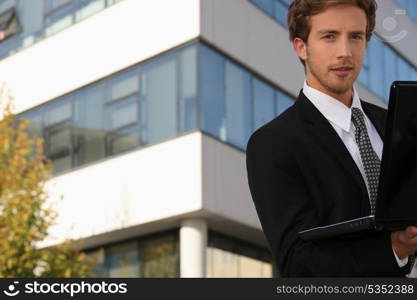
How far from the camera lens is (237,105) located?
68.7ft

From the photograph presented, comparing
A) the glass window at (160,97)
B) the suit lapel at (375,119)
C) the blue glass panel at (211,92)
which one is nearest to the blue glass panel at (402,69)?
the blue glass panel at (211,92)

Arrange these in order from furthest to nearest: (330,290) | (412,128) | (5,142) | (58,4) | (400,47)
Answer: (400,47), (58,4), (5,142), (330,290), (412,128)

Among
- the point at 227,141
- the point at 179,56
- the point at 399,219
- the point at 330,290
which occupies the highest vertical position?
the point at 179,56

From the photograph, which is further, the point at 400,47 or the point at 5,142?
the point at 400,47

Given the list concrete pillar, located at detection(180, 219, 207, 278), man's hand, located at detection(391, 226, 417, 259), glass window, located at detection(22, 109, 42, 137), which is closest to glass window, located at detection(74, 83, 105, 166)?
glass window, located at detection(22, 109, 42, 137)

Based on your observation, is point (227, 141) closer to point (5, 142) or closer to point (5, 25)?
point (5, 142)

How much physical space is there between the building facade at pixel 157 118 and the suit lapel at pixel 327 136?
52.6ft

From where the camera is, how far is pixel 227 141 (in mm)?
20297

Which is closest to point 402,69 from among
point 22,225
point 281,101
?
point 281,101

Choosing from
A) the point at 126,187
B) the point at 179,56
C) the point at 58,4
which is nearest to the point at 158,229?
the point at 126,187

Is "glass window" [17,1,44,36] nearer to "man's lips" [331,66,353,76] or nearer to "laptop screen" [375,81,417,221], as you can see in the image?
"man's lips" [331,66,353,76]

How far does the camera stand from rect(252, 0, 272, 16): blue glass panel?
884 inches

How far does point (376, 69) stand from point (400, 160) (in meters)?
26.1

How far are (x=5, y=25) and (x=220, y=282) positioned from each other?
23593mm
